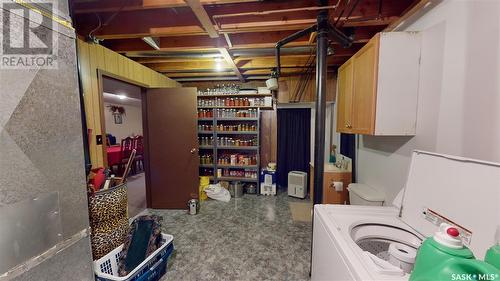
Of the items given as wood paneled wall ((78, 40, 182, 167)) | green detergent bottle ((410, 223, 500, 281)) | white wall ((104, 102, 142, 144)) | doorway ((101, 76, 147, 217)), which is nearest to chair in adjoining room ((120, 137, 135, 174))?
doorway ((101, 76, 147, 217))

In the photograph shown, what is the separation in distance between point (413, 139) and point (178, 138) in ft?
9.37

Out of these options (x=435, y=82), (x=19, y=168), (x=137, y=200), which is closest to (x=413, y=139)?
(x=435, y=82)

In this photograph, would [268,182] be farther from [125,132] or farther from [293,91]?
[125,132]

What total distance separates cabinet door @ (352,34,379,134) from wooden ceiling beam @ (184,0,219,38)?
1.35 m

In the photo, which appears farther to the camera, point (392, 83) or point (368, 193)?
point (368, 193)

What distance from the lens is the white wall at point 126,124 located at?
265 inches

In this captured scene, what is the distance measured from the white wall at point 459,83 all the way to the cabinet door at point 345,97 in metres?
0.53

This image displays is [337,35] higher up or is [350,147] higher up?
[337,35]

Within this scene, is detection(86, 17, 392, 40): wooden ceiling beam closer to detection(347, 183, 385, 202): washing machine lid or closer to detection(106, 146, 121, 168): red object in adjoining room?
detection(347, 183, 385, 202): washing machine lid

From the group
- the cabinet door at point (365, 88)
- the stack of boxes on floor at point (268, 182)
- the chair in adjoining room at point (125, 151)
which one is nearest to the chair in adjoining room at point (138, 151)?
the chair in adjoining room at point (125, 151)

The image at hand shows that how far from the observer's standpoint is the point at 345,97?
222cm

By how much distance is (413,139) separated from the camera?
5.06 feet
